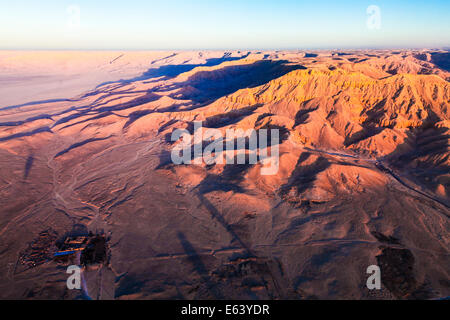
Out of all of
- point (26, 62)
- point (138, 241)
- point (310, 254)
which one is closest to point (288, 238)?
point (310, 254)

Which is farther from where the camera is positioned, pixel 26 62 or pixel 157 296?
pixel 26 62

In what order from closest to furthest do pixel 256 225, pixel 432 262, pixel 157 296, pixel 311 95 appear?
pixel 157 296 < pixel 432 262 < pixel 256 225 < pixel 311 95

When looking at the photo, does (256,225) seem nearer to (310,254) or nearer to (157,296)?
(310,254)
